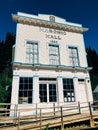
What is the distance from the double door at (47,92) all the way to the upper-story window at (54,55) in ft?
7.15

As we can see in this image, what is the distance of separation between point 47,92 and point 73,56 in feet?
15.7

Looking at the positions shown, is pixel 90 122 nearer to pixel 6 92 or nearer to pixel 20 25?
pixel 20 25

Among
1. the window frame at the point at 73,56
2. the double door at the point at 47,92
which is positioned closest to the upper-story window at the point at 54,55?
the window frame at the point at 73,56

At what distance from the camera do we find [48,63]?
41.6 feet

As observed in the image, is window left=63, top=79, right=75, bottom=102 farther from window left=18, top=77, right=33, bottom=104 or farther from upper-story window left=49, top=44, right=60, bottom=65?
window left=18, top=77, right=33, bottom=104

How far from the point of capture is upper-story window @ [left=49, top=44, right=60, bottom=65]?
13.1 m

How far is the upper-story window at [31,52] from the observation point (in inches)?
491

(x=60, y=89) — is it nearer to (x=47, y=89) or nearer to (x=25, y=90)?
(x=47, y=89)

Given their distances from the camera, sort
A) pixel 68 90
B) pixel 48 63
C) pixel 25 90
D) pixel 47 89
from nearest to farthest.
→ 1. pixel 25 90
2. pixel 47 89
3. pixel 68 90
4. pixel 48 63

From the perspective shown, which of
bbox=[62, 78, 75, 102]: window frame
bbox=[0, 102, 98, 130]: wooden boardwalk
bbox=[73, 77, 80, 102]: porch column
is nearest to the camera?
bbox=[0, 102, 98, 130]: wooden boardwalk

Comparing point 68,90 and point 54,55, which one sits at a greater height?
point 54,55

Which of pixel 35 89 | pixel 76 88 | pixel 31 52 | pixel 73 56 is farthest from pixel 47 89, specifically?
pixel 73 56

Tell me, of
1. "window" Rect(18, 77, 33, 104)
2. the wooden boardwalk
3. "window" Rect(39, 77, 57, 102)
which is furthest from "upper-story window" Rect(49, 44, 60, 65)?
the wooden boardwalk

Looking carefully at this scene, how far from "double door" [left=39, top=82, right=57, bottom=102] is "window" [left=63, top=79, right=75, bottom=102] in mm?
944
